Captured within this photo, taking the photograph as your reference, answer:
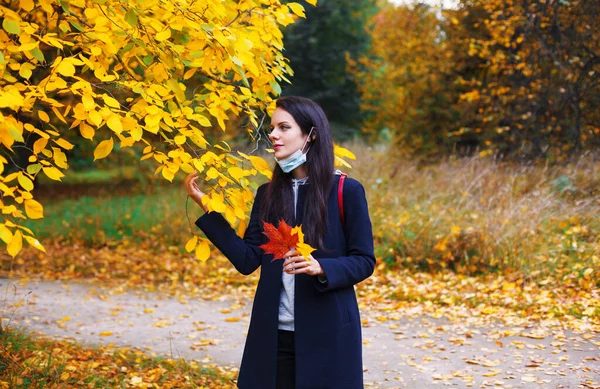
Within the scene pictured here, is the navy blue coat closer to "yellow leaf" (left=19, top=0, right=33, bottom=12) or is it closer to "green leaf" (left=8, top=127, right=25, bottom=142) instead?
"green leaf" (left=8, top=127, right=25, bottom=142)

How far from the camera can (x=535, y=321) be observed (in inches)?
232

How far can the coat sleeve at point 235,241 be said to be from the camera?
2.71 meters

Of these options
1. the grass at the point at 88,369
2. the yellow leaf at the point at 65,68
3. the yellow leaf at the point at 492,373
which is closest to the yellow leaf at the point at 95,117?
the yellow leaf at the point at 65,68

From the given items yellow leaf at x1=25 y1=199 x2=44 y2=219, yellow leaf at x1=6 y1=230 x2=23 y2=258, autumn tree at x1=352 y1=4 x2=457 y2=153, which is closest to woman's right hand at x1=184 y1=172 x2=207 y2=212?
yellow leaf at x1=25 y1=199 x2=44 y2=219

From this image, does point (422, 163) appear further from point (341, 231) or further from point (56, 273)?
point (341, 231)

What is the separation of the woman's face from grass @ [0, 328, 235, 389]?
2.29m

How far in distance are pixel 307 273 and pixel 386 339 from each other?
3.57 m

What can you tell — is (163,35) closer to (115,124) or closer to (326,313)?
(115,124)

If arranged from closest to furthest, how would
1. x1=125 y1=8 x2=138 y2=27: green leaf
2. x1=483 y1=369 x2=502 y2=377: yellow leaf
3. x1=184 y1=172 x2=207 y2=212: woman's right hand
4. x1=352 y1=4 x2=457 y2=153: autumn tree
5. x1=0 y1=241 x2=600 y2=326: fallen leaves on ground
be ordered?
x1=125 y1=8 x2=138 y2=27: green leaf → x1=184 y1=172 x2=207 y2=212: woman's right hand → x1=483 y1=369 x2=502 y2=377: yellow leaf → x1=0 y1=241 x2=600 y2=326: fallen leaves on ground → x1=352 y1=4 x2=457 y2=153: autumn tree

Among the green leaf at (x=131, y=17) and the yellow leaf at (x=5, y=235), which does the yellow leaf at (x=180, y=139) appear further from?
the yellow leaf at (x=5, y=235)

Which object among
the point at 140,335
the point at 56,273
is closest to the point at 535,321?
the point at 140,335

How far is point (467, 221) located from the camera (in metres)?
8.21

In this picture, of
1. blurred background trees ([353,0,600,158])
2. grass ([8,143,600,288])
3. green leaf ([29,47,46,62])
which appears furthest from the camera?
blurred background trees ([353,0,600,158])

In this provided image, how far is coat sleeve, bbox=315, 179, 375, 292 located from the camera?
244 centimetres
